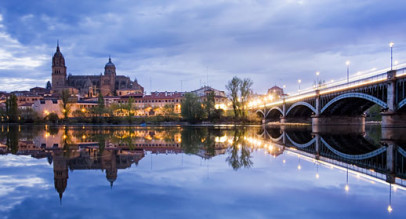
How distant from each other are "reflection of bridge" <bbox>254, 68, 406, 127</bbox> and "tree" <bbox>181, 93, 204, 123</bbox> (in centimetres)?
2036

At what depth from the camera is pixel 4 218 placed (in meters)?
6.41

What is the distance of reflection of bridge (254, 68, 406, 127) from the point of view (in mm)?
37562

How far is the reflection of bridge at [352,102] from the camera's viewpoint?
37562 mm

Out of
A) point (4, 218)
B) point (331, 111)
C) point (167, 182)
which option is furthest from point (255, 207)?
point (331, 111)

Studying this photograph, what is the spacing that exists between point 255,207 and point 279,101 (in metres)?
77.5

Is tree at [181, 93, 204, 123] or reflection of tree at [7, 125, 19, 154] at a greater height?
tree at [181, 93, 204, 123]

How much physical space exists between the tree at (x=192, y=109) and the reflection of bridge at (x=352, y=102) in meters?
20.4

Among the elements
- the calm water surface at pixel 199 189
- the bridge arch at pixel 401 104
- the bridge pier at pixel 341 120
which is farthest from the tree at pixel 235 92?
the calm water surface at pixel 199 189

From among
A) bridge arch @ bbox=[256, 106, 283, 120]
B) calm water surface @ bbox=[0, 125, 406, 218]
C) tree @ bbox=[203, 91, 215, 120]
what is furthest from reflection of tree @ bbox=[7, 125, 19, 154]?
bridge arch @ bbox=[256, 106, 283, 120]

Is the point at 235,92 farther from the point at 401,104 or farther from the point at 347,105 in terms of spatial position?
the point at 401,104

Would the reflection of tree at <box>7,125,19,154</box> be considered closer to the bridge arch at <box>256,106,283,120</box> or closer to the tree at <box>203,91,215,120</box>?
the tree at <box>203,91,215,120</box>

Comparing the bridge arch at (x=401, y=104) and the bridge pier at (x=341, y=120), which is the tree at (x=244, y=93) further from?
the bridge arch at (x=401, y=104)

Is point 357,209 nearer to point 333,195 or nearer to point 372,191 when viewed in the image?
point 333,195

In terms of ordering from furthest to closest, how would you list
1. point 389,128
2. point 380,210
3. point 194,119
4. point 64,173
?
point 194,119 → point 389,128 → point 64,173 → point 380,210
